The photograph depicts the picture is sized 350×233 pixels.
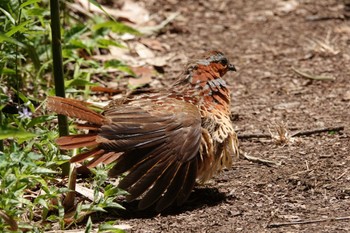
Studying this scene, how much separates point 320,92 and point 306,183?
7.71 feet

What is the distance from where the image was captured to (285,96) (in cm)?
759

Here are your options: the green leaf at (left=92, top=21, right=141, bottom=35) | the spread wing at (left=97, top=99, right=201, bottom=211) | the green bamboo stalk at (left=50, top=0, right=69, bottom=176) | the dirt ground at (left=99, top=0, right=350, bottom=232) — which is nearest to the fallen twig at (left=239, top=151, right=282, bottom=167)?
the dirt ground at (left=99, top=0, right=350, bottom=232)

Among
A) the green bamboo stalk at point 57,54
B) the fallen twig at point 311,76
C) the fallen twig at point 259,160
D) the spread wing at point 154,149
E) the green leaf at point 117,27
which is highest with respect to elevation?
the green bamboo stalk at point 57,54

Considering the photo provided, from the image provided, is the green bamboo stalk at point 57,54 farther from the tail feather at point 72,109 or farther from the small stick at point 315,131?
the small stick at point 315,131

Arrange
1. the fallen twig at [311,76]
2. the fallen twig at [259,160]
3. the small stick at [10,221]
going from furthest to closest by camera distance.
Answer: the fallen twig at [311,76] → the fallen twig at [259,160] → the small stick at [10,221]

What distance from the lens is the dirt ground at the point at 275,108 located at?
4.93m

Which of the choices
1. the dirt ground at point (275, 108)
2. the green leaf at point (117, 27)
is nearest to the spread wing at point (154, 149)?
the dirt ground at point (275, 108)

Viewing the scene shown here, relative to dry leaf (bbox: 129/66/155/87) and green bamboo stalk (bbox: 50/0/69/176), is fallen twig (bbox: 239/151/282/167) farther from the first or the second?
dry leaf (bbox: 129/66/155/87)

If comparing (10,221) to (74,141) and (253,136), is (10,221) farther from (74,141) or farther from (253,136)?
(253,136)

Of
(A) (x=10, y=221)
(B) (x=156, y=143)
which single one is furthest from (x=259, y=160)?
(A) (x=10, y=221)

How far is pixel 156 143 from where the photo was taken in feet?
16.5

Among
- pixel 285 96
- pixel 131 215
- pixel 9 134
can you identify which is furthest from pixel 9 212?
pixel 285 96

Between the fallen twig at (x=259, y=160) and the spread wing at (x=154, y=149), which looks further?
the fallen twig at (x=259, y=160)

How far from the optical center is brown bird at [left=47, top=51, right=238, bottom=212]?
16.0ft
